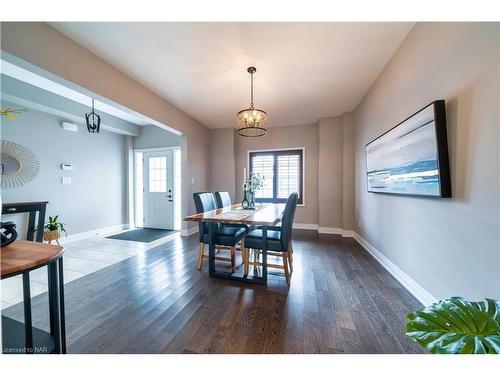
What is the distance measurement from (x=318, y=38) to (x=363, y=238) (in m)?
3.30

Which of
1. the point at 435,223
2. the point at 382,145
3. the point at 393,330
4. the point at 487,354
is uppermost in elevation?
the point at 382,145

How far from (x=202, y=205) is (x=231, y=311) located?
4.58ft

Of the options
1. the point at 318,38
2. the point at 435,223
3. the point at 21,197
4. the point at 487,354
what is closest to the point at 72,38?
the point at 318,38

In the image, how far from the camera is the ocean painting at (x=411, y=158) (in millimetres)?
1578

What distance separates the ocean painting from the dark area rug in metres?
4.32

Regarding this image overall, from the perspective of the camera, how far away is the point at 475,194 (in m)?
1.29

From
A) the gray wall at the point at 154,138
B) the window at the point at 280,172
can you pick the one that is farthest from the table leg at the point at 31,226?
the window at the point at 280,172

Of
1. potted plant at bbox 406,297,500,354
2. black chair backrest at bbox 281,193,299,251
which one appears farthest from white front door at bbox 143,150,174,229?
potted plant at bbox 406,297,500,354

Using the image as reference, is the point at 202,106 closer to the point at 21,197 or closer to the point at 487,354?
the point at 21,197

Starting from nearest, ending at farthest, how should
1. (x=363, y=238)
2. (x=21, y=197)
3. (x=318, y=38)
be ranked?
(x=318, y=38)
(x=21, y=197)
(x=363, y=238)

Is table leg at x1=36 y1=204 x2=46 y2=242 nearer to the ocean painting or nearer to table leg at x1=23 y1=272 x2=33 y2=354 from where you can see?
table leg at x1=23 y1=272 x2=33 y2=354

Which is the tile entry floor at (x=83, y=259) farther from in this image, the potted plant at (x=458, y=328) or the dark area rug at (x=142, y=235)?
the potted plant at (x=458, y=328)

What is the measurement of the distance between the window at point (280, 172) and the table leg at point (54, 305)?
4.32 meters

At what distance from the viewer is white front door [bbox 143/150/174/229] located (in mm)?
4859
